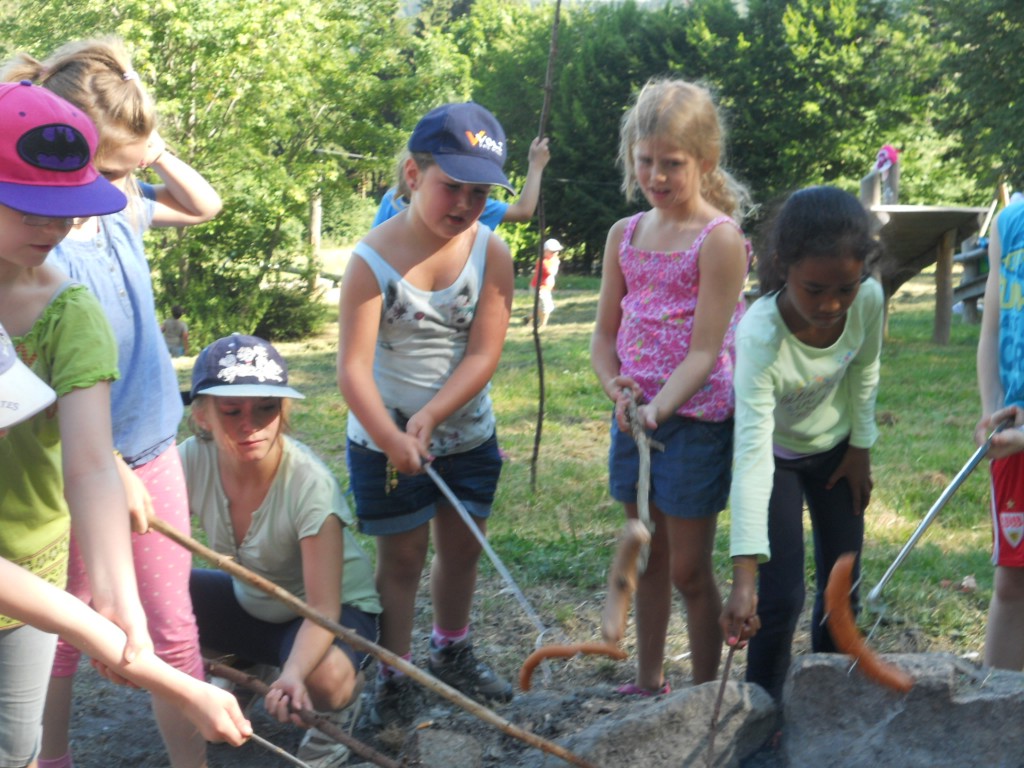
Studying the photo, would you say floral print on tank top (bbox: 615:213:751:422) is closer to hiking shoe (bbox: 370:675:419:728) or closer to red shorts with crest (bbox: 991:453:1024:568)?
red shorts with crest (bbox: 991:453:1024:568)

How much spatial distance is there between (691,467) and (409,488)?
2.41ft

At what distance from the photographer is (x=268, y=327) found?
14.7 metres

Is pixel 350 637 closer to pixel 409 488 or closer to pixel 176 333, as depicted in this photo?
pixel 409 488

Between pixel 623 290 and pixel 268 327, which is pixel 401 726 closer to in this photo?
pixel 623 290

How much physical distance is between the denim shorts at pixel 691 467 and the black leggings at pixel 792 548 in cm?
17

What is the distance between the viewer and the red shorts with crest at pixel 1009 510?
263cm

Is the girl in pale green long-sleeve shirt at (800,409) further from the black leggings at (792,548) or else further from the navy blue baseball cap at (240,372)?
the navy blue baseball cap at (240,372)

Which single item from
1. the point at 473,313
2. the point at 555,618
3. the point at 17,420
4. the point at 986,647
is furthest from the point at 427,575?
the point at 17,420

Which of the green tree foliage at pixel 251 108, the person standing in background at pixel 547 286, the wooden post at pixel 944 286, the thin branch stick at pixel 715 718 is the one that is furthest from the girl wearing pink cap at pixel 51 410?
the green tree foliage at pixel 251 108

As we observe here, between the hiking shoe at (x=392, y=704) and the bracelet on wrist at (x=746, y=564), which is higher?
the bracelet on wrist at (x=746, y=564)

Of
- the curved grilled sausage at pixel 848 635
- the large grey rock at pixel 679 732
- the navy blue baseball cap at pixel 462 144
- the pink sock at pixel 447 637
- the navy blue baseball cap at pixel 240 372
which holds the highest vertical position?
the navy blue baseball cap at pixel 462 144

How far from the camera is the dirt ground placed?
8.96 feet

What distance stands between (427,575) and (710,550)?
1.58 meters

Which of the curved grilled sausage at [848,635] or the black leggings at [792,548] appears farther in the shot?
the black leggings at [792,548]
